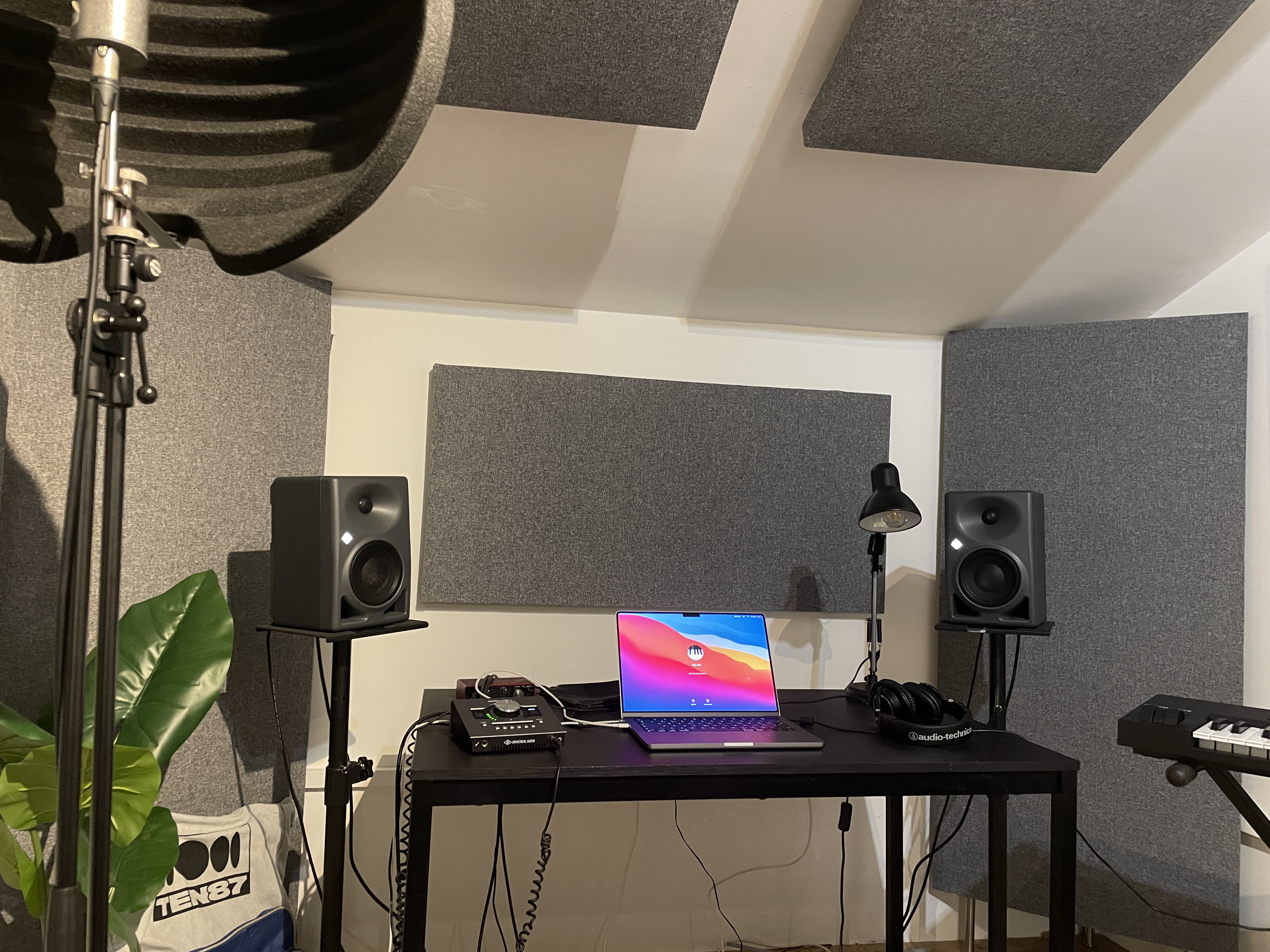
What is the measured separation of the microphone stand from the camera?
0.48 m

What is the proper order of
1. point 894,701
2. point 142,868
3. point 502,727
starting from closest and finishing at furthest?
point 142,868 → point 502,727 → point 894,701

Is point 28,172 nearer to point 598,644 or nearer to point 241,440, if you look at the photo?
point 241,440

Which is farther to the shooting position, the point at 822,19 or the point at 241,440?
the point at 241,440

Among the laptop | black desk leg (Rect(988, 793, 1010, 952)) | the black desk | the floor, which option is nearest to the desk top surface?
the black desk

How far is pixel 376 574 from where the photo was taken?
6.09ft

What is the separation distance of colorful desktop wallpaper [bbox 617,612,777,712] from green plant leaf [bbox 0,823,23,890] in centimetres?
Answer: 113

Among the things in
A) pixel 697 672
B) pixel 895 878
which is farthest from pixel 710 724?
pixel 895 878

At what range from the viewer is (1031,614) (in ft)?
6.99

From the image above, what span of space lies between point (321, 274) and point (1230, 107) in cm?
229

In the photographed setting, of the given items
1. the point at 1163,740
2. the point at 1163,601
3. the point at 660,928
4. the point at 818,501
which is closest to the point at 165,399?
the point at 818,501

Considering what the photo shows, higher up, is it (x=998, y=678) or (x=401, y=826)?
(x=998, y=678)

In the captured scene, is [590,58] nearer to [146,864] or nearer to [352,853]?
[146,864]

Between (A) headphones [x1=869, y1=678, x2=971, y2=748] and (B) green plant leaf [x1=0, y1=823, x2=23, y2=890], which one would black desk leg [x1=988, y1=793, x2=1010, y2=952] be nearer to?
(A) headphones [x1=869, y1=678, x2=971, y2=748]

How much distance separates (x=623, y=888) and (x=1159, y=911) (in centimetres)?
150
